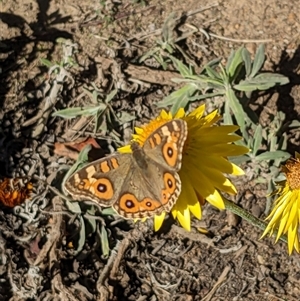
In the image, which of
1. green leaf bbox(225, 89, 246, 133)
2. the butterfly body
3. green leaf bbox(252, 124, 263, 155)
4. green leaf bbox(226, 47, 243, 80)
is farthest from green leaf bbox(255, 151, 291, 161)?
the butterfly body

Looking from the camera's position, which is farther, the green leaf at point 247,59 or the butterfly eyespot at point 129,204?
the green leaf at point 247,59

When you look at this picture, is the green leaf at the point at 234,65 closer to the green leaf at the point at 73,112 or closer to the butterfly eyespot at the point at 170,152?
the green leaf at the point at 73,112

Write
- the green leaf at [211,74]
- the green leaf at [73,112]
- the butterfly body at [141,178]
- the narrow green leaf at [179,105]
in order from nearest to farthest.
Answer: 1. the butterfly body at [141,178]
2. the green leaf at [211,74]
3. the narrow green leaf at [179,105]
4. the green leaf at [73,112]

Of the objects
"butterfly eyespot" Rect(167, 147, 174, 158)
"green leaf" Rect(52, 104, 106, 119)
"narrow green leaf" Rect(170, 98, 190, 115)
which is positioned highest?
"narrow green leaf" Rect(170, 98, 190, 115)

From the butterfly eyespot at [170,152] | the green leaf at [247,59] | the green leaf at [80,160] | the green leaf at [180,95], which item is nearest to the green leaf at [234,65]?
the green leaf at [247,59]

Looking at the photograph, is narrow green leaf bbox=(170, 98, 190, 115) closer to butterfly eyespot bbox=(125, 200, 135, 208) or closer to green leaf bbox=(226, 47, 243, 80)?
green leaf bbox=(226, 47, 243, 80)

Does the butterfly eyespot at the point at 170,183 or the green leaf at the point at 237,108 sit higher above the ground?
the green leaf at the point at 237,108

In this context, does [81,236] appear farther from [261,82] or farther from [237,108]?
[261,82]
